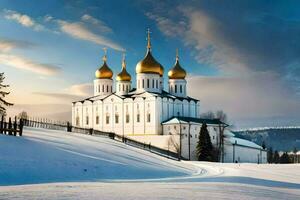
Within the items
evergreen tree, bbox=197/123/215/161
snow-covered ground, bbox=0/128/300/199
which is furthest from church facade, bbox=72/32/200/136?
snow-covered ground, bbox=0/128/300/199

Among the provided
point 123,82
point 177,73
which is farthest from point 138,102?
point 177,73

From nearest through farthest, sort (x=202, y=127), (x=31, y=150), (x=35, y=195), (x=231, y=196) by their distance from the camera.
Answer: (x=35, y=195), (x=231, y=196), (x=31, y=150), (x=202, y=127)

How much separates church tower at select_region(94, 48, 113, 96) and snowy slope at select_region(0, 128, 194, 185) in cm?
6186

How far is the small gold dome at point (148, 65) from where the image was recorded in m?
84.8

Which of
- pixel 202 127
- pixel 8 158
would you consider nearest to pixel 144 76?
pixel 202 127

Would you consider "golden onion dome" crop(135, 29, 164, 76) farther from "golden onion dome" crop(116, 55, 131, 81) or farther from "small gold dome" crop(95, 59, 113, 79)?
"small gold dome" crop(95, 59, 113, 79)

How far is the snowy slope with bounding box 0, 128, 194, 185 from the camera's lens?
810 inches

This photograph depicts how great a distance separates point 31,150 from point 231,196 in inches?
492

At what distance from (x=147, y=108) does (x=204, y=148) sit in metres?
13.6

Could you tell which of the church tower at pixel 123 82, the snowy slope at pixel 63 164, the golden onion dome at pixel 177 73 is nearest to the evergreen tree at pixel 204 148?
the golden onion dome at pixel 177 73

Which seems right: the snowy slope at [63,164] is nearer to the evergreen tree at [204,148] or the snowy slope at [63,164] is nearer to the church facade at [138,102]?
the evergreen tree at [204,148]

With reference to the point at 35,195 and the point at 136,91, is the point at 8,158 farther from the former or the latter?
the point at 136,91

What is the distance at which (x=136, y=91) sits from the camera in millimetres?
87438

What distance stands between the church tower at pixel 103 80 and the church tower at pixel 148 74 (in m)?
8.34
